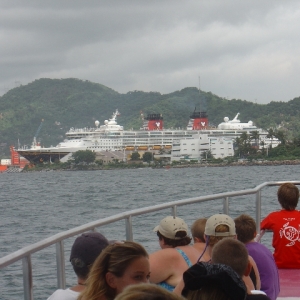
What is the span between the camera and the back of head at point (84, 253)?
9.73 feet

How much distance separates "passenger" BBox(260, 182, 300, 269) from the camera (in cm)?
556

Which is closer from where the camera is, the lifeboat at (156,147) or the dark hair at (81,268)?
the dark hair at (81,268)

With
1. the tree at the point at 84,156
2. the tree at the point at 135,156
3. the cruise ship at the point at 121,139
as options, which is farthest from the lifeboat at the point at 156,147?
the tree at the point at 84,156

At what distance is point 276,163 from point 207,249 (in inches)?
4586

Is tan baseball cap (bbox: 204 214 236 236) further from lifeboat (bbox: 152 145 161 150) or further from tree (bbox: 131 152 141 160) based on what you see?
lifeboat (bbox: 152 145 161 150)

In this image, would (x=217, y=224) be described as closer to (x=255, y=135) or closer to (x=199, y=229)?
(x=199, y=229)

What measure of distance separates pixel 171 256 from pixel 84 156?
121445 mm

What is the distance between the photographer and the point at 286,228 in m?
5.71

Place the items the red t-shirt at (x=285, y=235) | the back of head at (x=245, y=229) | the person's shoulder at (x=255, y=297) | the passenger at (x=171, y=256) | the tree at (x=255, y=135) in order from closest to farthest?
the person's shoulder at (x=255, y=297), the passenger at (x=171, y=256), the back of head at (x=245, y=229), the red t-shirt at (x=285, y=235), the tree at (x=255, y=135)

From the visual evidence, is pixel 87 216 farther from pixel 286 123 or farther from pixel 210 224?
pixel 286 123

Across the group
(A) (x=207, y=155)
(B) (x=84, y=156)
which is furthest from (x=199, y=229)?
(B) (x=84, y=156)

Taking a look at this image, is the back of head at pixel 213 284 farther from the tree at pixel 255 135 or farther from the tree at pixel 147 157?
the tree at pixel 255 135

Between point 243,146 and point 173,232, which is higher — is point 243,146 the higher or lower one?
the lower one

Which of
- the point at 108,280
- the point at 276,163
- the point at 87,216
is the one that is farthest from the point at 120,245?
the point at 276,163
